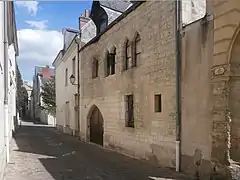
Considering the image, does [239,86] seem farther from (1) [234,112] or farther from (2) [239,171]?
(2) [239,171]

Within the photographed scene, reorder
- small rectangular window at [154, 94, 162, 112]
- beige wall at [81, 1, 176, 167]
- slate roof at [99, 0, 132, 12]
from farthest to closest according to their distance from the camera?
slate roof at [99, 0, 132, 12]
small rectangular window at [154, 94, 162, 112]
beige wall at [81, 1, 176, 167]

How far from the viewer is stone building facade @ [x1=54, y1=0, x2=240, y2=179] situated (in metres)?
6.29

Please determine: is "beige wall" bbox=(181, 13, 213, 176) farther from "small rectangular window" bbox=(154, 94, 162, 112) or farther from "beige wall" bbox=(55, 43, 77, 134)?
"beige wall" bbox=(55, 43, 77, 134)

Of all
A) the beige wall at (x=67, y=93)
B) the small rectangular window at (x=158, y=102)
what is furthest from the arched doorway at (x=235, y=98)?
the beige wall at (x=67, y=93)

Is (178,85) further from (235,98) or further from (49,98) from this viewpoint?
(49,98)

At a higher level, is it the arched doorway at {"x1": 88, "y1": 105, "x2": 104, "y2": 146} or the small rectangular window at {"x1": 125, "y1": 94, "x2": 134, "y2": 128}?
the small rectangular window at {"x1": 125, "y1": 94, "x2": 134, "y2": 128}

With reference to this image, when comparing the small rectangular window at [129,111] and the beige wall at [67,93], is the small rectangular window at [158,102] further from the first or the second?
the beige wall at [67,93]

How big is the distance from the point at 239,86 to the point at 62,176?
4.45 m

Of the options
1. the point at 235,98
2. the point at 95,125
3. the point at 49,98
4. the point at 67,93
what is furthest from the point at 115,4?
the point at 49,98

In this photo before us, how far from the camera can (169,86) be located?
27.8 feet

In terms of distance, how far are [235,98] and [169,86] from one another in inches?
95.2

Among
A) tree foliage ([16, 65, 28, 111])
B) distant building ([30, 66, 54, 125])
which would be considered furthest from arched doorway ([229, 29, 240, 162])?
distant building ([30, 66, 54, 125])

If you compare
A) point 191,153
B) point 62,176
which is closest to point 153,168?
point 191,153

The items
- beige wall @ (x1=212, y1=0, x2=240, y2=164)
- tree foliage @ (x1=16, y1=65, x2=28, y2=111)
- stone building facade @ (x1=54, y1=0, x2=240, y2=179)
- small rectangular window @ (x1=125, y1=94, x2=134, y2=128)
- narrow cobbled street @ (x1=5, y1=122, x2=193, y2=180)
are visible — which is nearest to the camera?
beige wall @ (x1=212, y1=0, x2=240, y2=164)
